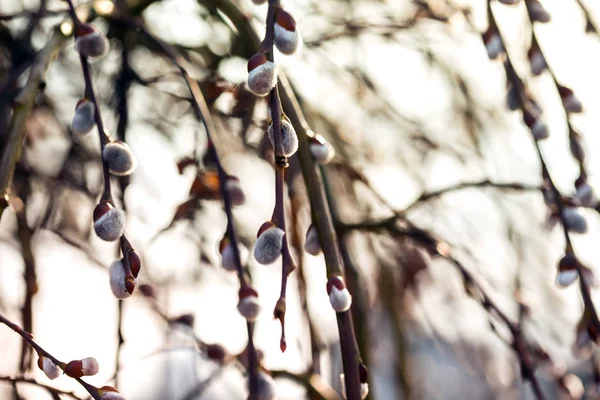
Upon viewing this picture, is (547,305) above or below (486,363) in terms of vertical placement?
above

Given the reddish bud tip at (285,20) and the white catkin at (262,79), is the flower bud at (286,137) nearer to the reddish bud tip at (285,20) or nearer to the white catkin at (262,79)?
the white catkin at (262,79)

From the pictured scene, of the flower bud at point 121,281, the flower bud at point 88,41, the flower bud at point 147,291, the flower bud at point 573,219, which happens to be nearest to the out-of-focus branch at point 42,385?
the flower bud at point 121,281

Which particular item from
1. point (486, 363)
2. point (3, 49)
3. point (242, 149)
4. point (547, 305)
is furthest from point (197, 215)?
point (486, 363)

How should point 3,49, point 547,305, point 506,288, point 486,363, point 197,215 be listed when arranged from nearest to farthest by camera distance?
point 3,49 < point 197,215 < point 506,288 < point 547,305 < point 486,363

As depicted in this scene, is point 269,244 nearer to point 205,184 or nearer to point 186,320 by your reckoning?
point 205,184

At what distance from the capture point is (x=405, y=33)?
2.80m

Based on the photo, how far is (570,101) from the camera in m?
1.37

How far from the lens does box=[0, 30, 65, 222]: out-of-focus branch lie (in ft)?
3.37

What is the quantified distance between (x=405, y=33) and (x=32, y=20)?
4.47 feet

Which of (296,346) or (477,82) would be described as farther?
(477,82)

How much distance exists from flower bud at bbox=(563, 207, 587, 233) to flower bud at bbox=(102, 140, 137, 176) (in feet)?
2.55

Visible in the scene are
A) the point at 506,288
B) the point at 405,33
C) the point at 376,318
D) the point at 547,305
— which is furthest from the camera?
the point at 376,318

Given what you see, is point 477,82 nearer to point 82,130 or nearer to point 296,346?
point 296,346

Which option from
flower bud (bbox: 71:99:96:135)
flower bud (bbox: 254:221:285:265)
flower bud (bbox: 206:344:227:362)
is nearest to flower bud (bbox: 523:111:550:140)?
flower bud (bbox: 254:221:285:265)
